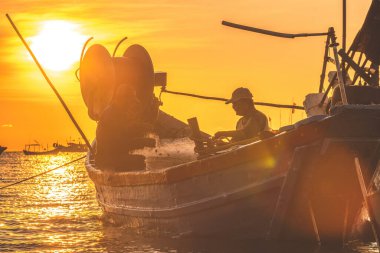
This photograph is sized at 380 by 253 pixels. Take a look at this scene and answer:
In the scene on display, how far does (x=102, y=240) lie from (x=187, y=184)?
448 cm

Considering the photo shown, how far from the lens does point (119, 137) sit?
61.2 feet

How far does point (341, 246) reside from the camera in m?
14.7

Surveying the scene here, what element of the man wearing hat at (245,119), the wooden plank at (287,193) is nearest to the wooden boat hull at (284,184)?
the wooden plank at (287,193)

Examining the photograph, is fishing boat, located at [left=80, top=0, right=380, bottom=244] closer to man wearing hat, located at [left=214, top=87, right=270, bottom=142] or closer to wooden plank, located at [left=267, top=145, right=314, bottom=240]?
wooden plank, located at [left=267, top=145, right=314, bottom=240]

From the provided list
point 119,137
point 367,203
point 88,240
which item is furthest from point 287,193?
point 88,240

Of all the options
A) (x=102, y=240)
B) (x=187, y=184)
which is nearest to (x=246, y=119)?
(x=187, y=184)

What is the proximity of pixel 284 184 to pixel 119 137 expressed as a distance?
19.3 feet

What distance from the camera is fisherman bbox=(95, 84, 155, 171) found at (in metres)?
18.7

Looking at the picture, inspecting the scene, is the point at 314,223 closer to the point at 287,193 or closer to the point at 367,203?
the point at 287,193

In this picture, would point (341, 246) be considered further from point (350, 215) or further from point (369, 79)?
point (369, 79)

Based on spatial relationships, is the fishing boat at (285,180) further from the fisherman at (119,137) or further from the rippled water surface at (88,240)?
the fisherman at (119,137)

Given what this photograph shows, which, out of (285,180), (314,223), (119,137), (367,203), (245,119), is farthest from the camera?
(119,137)

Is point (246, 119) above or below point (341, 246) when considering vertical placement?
above

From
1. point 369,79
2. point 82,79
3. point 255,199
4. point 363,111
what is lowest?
point 255,199
